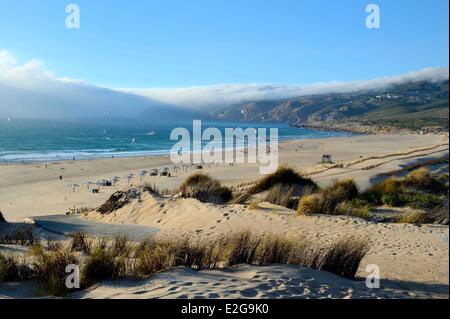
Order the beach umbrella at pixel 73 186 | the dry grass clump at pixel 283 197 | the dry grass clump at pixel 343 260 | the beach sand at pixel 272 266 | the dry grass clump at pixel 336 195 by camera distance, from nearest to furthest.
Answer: the beach sand at pixel 272 266 < the dry grass clump at pixel 343 260 < the dry grass clump at pixel 336 195 < the dry grass clump at pixel 283 197 < the beach umbrella at pixel 73 186

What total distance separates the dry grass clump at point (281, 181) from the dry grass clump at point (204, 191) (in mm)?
1180

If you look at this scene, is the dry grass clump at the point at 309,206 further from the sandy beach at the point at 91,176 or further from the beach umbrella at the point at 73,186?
the beach umbrella at the point at 73,186

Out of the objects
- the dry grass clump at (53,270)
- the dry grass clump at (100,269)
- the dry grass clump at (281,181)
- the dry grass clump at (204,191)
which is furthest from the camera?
the dry grass clump at (281,181)

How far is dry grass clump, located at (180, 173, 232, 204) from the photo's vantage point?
15.5 meters

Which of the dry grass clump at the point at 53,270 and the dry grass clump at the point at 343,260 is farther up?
the dry grass clump at the point at 53,270

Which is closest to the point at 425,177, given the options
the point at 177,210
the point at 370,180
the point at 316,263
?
the point at 370,180

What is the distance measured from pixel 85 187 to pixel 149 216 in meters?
17.8

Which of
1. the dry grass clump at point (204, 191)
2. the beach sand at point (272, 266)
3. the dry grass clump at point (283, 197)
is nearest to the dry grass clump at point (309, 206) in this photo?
the beach sand at point (272, 266)

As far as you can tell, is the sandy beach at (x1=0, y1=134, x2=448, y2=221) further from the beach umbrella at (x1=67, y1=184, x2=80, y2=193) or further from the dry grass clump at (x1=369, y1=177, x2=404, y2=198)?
the dry grass clump at (x1=369, y1=177, x2=404, y2=198)

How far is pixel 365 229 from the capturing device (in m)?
10.5

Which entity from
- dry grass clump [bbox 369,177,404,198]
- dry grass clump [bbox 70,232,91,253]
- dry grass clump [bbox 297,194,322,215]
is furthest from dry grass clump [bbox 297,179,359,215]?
dry grass clump [bbox 70,232,91,253]

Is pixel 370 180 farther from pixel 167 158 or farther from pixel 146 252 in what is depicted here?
pixel 167 158

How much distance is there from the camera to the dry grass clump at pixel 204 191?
50.9ft
